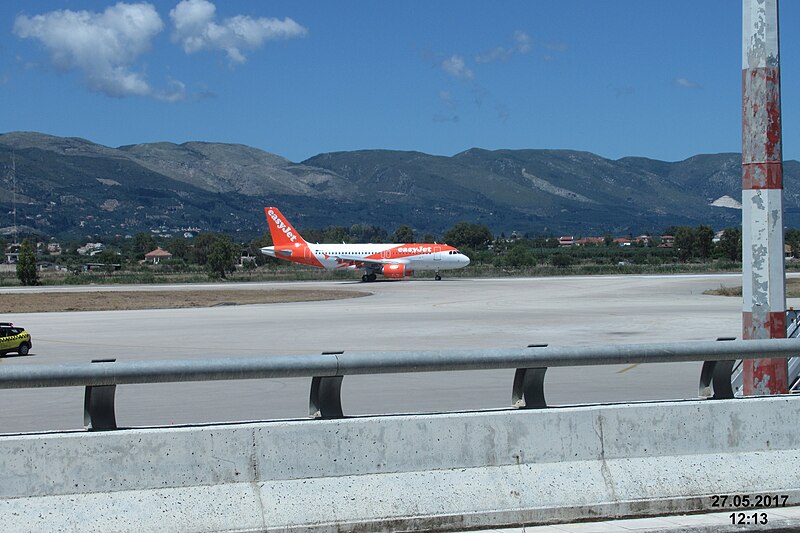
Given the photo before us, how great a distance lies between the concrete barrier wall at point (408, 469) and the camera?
664 centimetres

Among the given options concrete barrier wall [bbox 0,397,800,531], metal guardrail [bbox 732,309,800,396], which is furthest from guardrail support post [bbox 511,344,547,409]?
metal guardrail [bbox 732,309,800,396]

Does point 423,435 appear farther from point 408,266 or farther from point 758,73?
point 408,266

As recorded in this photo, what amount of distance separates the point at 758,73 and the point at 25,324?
31010mm

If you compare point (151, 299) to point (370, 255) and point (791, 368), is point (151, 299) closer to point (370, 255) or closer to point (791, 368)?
point (370, 255)

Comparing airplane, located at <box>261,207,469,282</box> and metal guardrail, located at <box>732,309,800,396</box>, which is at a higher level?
airplane, located at <box>261,207,469,282</box>

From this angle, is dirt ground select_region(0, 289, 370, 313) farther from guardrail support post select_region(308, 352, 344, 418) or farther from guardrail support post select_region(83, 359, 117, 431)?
guardrail support post select_region(308, 352, 344, 418)

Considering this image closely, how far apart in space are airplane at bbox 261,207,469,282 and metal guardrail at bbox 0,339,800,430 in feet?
211

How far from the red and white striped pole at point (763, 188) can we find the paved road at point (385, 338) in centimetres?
570

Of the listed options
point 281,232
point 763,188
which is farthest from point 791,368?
point 281,232

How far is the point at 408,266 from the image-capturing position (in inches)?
2904

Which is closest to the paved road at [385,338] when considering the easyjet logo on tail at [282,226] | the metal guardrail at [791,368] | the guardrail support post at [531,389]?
the metal guardrail at [791,368]

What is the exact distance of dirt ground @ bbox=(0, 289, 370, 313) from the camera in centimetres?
4531

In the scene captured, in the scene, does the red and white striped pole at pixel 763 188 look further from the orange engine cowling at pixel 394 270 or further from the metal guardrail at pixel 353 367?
the orange engine cowling at pixel 394 270

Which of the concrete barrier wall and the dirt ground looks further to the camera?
the dirt ground
